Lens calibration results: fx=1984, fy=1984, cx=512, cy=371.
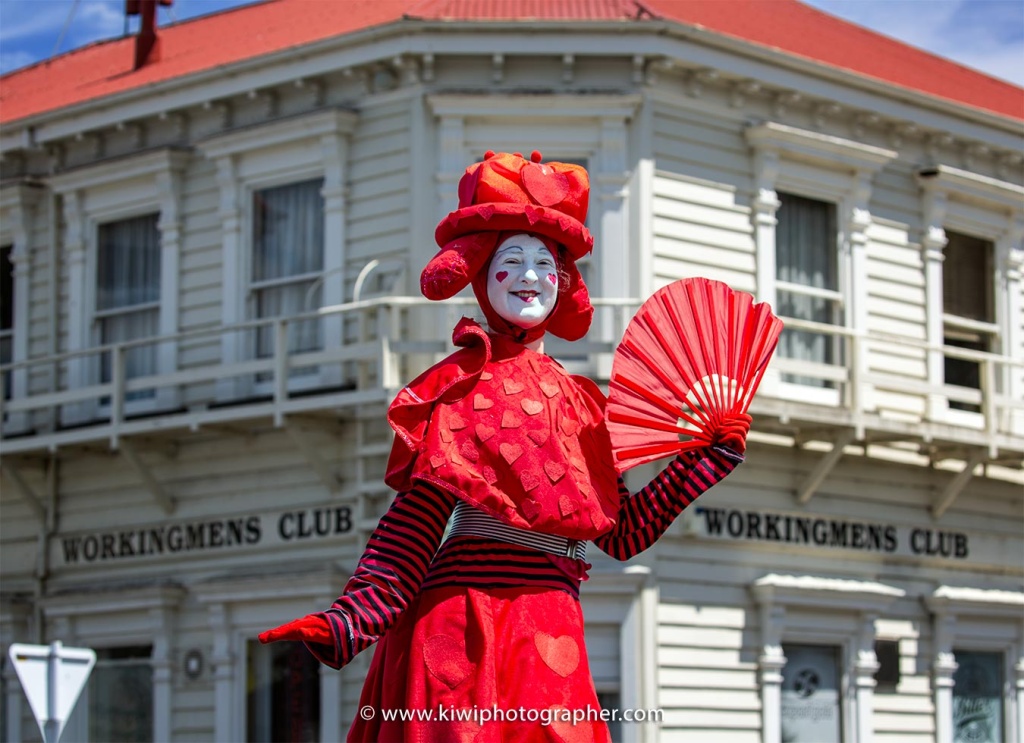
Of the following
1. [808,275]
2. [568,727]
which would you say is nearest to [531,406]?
[568,727]

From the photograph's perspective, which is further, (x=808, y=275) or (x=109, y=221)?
(x=109, y=221)

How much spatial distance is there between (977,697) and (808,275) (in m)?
4.63

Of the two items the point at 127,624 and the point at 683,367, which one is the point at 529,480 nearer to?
the point at 683,367

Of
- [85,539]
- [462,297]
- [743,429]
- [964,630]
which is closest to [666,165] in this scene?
[462,297]

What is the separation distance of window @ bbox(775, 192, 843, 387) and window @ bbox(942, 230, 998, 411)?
1664mm

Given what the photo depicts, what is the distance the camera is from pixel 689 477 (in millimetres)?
7355

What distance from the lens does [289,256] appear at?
18.5 m

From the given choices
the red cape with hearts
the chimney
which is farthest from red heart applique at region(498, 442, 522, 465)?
the chimney

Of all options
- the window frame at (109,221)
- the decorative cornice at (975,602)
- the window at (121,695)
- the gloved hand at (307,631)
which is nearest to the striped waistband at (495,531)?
the gloved hand at (307,631)

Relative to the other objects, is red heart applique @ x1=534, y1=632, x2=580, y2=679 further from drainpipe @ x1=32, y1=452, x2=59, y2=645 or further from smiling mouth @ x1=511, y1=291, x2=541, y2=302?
drainpipe @ x1=32, y1=452, x2=59, y2=645

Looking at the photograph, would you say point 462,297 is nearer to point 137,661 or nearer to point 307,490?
point 307,490

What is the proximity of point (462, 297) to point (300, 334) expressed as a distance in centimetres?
239

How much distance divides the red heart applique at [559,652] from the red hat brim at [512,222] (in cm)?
150

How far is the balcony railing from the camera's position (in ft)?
54.9
